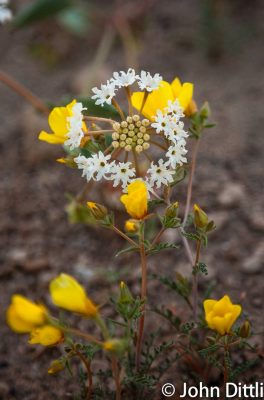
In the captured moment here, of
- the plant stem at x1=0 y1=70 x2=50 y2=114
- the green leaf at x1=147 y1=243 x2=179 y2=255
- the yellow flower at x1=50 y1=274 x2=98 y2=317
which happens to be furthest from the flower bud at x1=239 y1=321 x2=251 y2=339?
the plant stem at x1=0 y1=70 x2=50 y2=114

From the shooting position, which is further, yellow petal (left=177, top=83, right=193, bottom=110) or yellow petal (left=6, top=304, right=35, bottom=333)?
yellow petal (left=177, top=83, right=193, bottom=110)

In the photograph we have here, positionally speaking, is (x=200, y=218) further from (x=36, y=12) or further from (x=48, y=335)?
(x=36, y=12)

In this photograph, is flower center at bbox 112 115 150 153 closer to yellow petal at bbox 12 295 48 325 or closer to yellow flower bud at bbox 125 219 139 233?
yellow flower bud at bbox 125 219 139 233

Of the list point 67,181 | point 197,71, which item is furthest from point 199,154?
point 197,71

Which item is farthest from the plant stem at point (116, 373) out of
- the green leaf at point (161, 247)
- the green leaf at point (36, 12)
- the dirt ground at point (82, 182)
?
the green leaf at point (36, 12)

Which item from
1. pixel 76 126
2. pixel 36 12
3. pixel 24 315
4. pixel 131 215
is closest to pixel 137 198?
pixel 131 215

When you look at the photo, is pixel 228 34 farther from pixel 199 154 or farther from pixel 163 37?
pixel 199 154
